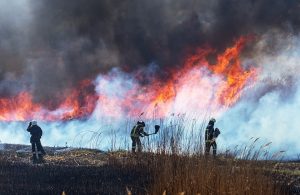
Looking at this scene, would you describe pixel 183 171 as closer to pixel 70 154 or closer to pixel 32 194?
pixel 32 194

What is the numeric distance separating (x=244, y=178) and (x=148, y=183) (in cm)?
486

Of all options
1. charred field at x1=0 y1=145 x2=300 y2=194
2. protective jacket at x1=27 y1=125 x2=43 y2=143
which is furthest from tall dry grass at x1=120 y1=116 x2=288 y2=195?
protective jacket at x1=27 y1=125 x2=43 y2=143

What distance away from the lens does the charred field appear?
1302 cm

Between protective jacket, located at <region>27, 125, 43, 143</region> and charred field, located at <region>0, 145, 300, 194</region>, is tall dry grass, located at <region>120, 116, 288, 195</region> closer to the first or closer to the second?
charred field, located at <region>0, 145, 300, 194</region>

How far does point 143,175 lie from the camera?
19.2 meters

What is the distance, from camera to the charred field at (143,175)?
13.0m

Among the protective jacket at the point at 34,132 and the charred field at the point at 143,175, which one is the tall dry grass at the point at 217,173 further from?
the protective jacket at the point at 34,132

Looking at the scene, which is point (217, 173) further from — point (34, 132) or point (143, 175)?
point (34, 132)

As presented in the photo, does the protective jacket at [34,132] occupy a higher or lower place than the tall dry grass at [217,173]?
higher

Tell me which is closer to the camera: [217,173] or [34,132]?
[217,173]

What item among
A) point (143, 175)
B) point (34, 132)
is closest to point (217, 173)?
point (143, 175)

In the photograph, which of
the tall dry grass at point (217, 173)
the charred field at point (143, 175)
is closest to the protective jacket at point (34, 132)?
the charred field at point (143, 175)

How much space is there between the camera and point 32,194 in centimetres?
1584

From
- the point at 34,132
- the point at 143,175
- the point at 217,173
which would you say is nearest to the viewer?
the point at 217,173
